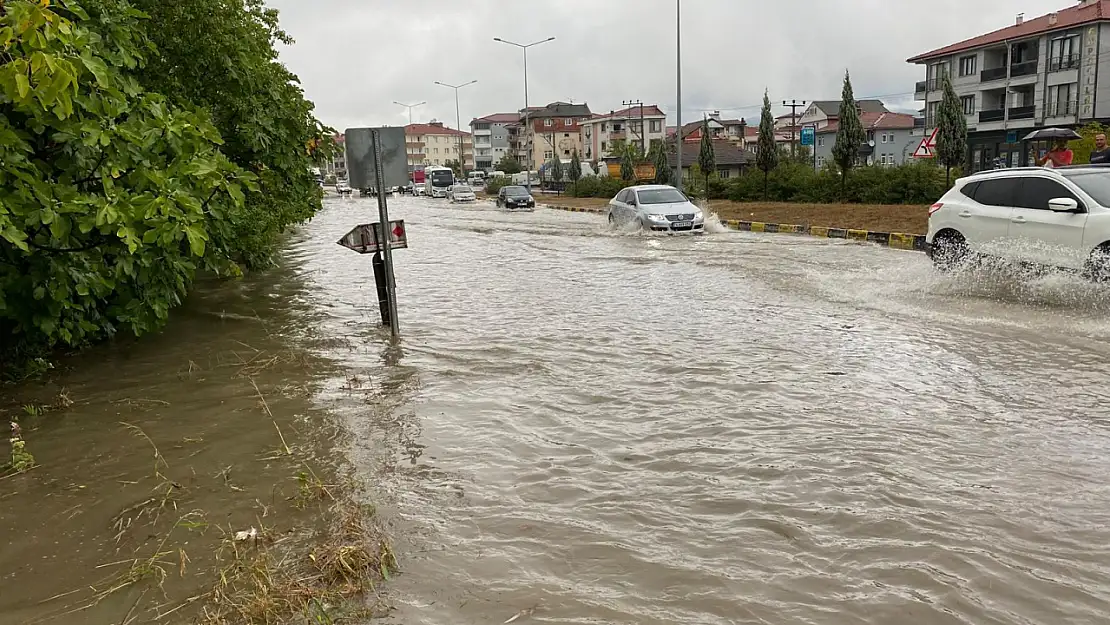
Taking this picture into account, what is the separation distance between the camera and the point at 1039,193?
10.9 m

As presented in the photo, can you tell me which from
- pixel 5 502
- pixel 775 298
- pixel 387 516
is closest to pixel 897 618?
pixel 387 516

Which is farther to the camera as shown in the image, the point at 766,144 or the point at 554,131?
the point at 554,131

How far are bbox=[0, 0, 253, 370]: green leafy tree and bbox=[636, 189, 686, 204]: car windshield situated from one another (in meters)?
16.8

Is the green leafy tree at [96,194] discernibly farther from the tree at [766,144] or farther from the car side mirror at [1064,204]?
the tree at [766,144]

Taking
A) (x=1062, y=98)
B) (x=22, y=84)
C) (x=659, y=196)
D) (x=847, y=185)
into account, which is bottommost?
(x=847, y=185)

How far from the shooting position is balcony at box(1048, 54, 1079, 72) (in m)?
47.2

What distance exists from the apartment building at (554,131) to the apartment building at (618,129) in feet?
14.8

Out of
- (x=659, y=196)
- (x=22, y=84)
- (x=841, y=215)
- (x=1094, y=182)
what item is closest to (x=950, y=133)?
(x=841, y=215)

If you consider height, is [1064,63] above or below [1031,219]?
above

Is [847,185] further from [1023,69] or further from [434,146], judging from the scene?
[434,146]

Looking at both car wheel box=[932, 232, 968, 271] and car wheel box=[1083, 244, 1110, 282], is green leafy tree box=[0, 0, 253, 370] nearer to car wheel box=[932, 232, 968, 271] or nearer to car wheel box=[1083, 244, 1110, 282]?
car wheel box=[1083, 244, 1110, 282]

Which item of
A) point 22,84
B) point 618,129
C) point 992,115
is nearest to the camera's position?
point 22,84

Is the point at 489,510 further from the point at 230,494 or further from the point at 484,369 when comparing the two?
the point at 484,369

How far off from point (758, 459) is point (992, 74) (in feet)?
183
